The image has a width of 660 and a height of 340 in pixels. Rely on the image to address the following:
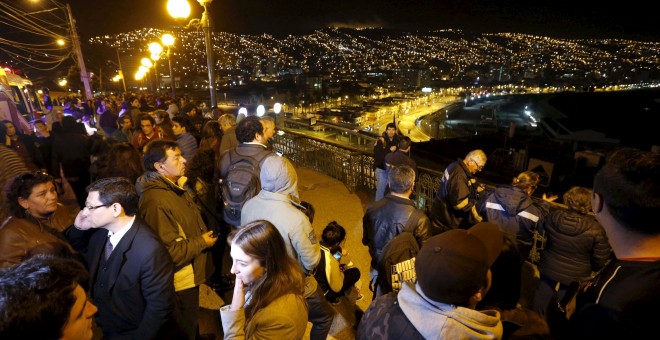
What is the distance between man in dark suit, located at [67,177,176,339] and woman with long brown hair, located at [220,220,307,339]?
78cm

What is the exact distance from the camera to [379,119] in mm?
74062

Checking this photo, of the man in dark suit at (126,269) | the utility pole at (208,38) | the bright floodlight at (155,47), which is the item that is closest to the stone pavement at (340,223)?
the man in dark suit at (126,269)

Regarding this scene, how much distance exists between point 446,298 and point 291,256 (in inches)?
55.1

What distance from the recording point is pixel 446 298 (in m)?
1.44

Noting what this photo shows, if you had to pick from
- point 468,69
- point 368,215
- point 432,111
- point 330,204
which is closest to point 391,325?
point 368,215

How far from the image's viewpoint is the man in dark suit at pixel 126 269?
7.66ft

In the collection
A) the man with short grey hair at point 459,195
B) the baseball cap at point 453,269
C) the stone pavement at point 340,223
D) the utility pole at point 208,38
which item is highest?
the utility pole at point 208,38

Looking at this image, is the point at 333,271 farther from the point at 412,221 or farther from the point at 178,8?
the point at 178,8

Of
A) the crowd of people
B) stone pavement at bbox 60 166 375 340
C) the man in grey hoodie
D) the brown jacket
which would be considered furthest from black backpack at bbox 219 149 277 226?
the brown jacket

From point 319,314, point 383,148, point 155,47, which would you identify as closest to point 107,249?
point 319,314

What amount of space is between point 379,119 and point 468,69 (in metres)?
117

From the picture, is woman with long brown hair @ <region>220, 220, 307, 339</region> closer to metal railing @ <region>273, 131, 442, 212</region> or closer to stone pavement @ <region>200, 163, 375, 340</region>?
stone pavement @ <region>200, 163, 375, 340</region>

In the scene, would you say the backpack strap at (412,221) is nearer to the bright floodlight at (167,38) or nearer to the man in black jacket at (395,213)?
the man in black jacket at (395,213)

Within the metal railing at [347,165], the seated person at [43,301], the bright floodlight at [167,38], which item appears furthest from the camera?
the bright floodlight at [167,38]
